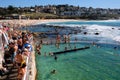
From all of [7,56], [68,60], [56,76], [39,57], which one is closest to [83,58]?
[68,60]

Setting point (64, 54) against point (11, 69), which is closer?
point (11, 69)

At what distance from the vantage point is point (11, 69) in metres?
14.6

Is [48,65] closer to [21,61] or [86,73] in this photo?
[86,73]

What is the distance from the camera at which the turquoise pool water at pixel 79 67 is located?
23016 millimetres

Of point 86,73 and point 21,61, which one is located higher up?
point 21,61

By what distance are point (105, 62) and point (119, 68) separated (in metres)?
3.60

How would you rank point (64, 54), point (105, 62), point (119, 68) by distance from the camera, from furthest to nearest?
point (64, 54), point (105, 62), point (119, 68)

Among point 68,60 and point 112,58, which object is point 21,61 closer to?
point 68,60

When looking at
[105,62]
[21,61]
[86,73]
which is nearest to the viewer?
[21,61]

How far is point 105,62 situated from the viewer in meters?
31.1

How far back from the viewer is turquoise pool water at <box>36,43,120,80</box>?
23016 mm

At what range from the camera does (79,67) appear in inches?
1080

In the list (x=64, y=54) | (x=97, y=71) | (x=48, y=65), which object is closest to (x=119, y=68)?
(x=97, y=71)

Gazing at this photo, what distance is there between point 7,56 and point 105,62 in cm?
1746
